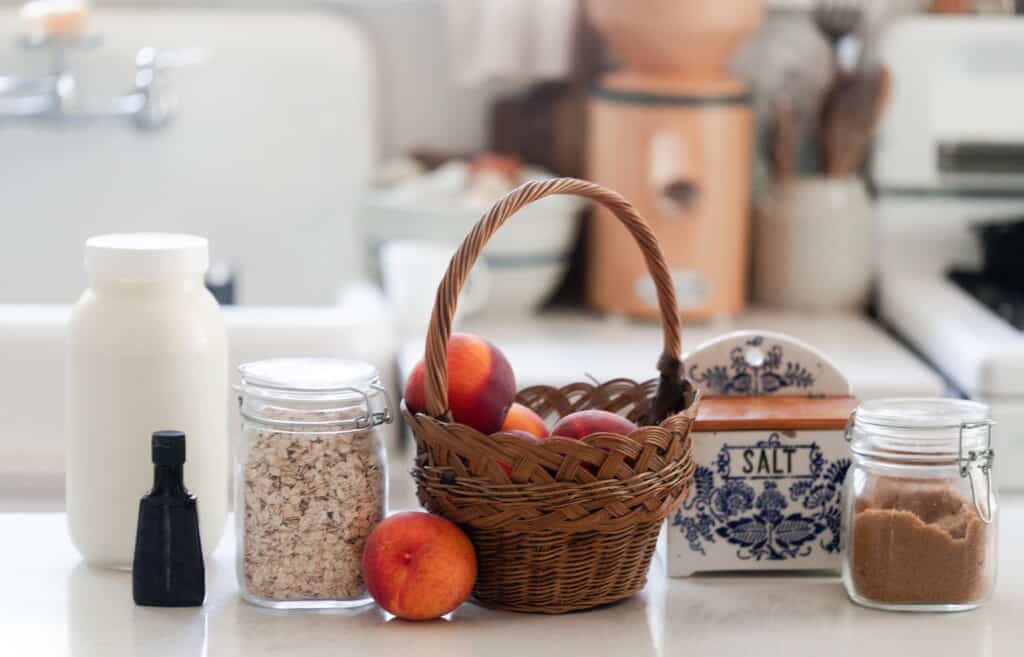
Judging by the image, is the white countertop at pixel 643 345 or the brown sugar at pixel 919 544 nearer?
the brown sugar at pixel 919 544

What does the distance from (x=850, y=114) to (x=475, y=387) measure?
4.39 ft

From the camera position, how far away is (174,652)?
847 millimetres

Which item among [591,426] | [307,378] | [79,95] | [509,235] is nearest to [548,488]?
[591,426]

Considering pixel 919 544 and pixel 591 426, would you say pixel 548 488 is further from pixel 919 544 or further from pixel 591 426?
pixel 919 544

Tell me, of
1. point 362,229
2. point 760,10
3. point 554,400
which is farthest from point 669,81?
point 554,400

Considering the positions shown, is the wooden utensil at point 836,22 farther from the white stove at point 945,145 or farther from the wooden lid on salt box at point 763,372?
the wooden lid on salt box at point 763,372

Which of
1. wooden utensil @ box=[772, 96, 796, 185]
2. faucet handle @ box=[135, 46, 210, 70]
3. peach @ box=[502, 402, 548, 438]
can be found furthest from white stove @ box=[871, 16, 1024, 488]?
peach @ box=[502, 402, 548, 438]

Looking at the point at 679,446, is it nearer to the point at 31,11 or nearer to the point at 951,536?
the point at 951,536

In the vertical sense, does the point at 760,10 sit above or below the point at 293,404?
above

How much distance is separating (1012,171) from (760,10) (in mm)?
452

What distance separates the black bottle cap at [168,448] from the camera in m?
0.89

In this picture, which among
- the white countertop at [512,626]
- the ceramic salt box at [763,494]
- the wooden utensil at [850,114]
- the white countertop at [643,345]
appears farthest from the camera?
the wooden utensil at [850,114]

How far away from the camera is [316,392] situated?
0.89 m

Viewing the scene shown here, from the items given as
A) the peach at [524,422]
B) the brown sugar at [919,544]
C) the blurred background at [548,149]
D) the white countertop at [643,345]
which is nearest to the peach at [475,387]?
the peach at [524,422]
